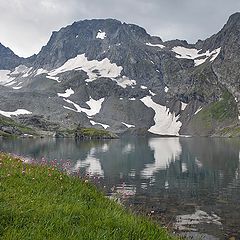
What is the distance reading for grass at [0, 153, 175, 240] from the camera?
34.4 ft

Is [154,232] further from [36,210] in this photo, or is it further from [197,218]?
[197,218]

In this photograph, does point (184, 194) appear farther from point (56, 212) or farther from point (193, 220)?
point (56, 212)

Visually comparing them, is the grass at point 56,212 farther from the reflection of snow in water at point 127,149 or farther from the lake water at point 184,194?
the reflection of snow in water at point 127,149

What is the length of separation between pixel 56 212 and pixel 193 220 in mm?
27285

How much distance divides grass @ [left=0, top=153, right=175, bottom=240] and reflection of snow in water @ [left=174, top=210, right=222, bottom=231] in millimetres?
20014

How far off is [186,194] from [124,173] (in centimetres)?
2356

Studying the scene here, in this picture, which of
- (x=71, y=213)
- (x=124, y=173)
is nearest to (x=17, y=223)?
(x=71, y=213)

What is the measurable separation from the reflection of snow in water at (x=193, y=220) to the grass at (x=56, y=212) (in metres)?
20.0

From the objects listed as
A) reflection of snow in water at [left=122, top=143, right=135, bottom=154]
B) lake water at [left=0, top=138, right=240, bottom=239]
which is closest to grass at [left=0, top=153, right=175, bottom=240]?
lake water at [left=0, top=138, right=240, bottom=239]

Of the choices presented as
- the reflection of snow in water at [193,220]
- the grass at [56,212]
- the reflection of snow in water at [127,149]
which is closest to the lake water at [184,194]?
→ the reflection of snow in water at [193,220]

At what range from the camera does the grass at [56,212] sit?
10.5 meters

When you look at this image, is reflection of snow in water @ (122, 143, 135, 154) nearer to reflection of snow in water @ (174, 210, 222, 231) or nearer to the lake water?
the lake water

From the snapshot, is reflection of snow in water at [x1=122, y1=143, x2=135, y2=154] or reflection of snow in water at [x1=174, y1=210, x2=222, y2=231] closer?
reflection of snow in water at [x1=174, y1=210, x2=222, y2=231]

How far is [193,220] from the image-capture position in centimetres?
3722
